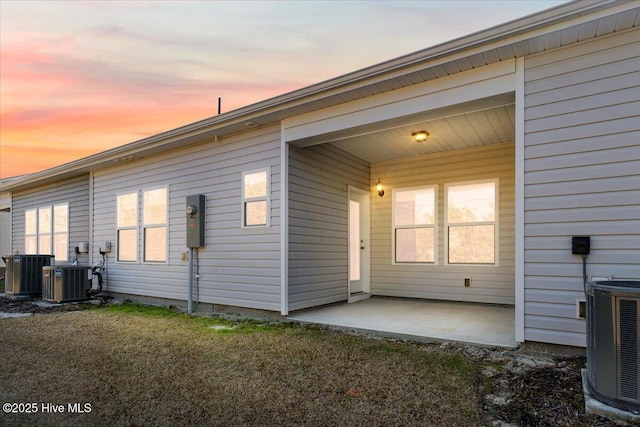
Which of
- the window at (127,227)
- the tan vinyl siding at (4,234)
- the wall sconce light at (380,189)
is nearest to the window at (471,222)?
the wall sconce light at (380,189)

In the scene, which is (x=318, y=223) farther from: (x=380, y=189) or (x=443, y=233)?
(x=443, y=233)

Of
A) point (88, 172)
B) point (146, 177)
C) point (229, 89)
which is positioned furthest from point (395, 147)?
point (88, 172)

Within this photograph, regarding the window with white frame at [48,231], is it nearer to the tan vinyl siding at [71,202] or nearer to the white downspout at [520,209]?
the tan vinyl siding at [71,202]

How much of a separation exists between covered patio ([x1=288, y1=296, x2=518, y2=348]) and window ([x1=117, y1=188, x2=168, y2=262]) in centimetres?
343

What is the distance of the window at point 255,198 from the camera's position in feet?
18.7

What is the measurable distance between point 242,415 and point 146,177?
20.5ft

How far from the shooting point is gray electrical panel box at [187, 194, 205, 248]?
20.8 feet

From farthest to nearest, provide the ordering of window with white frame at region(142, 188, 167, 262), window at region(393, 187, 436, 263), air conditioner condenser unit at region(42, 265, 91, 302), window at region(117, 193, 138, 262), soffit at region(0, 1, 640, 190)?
window at region(117, 193, 138, 262), air conditioner condenser unit at region(42, 265, 91, 302), window with white frame at region(142, 188, 167, 262), window at region(393, 187, 436, 263), soffit at region(0, 1, 640, 190)

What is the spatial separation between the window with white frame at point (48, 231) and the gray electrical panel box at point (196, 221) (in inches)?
210

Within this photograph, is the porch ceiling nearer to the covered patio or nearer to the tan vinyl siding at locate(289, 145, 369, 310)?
the tan vinyl siding at locate(289, 145, 369, 310)

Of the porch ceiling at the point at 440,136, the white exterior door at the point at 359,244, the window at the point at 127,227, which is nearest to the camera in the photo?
the porch ceiling at the point at 440,136

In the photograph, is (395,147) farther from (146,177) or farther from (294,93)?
(146,177)

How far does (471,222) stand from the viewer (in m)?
6.35

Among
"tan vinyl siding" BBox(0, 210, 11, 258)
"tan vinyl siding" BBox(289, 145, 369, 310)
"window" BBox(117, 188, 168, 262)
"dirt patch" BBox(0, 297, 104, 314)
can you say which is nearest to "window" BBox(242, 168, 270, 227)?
"tan vinyl siding" BBox(289, 145, 369, 310)
